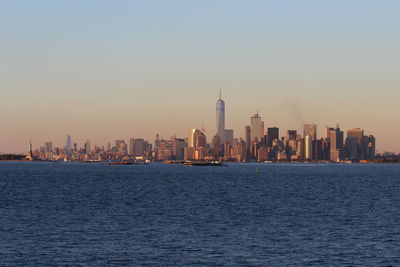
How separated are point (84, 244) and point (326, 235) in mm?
22120

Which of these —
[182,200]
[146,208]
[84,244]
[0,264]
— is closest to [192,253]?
[84,244]

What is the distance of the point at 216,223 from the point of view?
68312 millimetres

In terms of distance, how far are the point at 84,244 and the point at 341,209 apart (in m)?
46.4

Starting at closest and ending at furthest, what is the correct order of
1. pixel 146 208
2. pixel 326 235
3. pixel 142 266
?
pixel 142 266 → pixel 326 235 → pixel 146 208

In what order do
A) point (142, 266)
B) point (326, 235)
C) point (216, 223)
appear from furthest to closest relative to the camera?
1. point (216, 223)
2. point (326, 235)
3. point (142, 266)

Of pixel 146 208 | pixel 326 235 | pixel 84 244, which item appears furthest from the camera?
pixel 146 208

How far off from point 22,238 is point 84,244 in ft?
22.4

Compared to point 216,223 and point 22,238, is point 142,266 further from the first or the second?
point 216,223

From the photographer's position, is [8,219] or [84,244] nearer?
[84,244]

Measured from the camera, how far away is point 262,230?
6216cm

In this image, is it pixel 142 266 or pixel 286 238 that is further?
pixel 286 238

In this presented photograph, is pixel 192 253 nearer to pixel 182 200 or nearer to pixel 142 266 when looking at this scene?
pixel 142 266

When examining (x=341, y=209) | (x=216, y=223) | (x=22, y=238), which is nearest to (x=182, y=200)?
(x=341, y=209)

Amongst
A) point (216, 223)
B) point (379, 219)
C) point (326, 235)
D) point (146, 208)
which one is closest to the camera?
point (326, 235)
